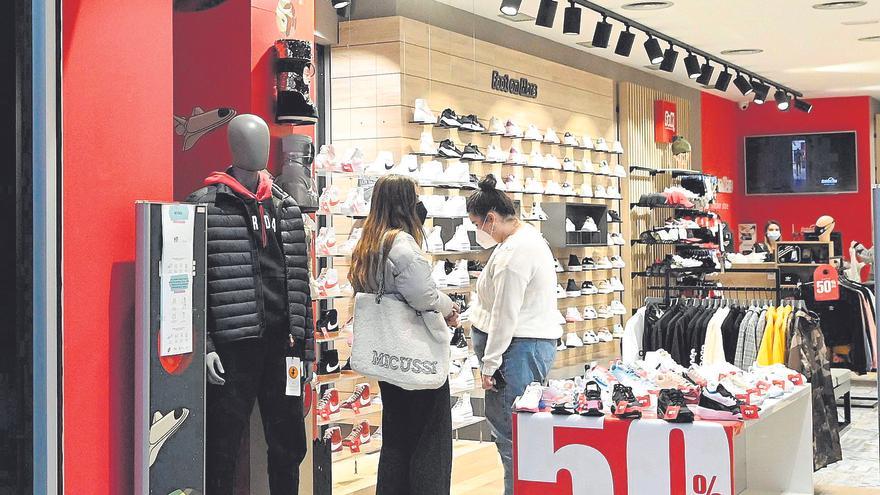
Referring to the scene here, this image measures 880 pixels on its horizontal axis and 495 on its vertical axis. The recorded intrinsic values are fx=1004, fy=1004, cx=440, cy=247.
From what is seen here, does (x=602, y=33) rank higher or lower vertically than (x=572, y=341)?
higher

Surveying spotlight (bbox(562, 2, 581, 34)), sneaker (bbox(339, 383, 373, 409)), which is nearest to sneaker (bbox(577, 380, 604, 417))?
sneaker (bbox(339, 383, 373, 409))

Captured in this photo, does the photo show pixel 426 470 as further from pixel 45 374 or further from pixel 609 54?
pixel 609 54

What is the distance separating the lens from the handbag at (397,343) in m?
3.69

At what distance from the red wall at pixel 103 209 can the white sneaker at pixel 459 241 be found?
3.85 meters

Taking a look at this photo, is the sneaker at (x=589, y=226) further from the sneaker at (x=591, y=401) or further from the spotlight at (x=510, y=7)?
the sneaker at (x=591, y=401)

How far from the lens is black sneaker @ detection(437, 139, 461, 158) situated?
7.02 metres

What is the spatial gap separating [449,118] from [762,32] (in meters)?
3.91

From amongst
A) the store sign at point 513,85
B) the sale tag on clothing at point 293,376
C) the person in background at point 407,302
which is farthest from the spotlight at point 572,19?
the sale tag on clothing at point 293,376

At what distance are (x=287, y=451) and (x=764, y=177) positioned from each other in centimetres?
1221

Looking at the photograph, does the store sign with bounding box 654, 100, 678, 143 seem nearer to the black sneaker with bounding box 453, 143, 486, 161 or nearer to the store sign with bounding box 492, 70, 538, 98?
the store sign with bounding box 492, 70, 538, 98

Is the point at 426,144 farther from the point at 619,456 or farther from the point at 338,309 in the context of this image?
the point at 619,456

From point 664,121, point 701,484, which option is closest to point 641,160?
point 664,121

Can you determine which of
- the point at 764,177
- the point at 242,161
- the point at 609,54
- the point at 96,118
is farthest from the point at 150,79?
the point at 764,177

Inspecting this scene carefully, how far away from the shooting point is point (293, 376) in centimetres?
366
